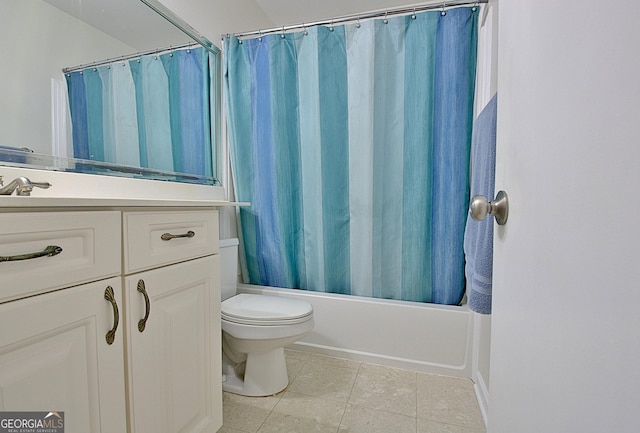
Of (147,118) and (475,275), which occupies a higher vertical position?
(147,118)

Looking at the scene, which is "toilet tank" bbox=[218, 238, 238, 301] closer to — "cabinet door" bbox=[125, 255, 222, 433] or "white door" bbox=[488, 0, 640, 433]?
"cabinet door" bbox=[125, 255, 222, 433]

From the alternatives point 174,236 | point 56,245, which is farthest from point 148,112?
point 56,245

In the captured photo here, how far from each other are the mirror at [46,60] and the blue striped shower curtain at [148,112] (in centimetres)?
5

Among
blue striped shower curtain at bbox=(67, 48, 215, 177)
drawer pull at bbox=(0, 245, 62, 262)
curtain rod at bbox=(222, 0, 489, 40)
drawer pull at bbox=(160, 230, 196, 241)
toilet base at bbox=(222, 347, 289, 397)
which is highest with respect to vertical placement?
curtain rod at bbox=(222, 0, 489, 40)

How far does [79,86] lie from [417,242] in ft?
5.26

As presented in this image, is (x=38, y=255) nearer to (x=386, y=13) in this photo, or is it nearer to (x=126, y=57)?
(x=126, y=57)

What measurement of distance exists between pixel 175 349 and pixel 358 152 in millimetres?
1267

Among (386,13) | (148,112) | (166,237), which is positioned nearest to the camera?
(166,237)

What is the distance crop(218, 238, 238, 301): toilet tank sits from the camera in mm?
1679

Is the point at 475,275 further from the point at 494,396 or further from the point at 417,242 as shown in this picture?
the point at 417,242

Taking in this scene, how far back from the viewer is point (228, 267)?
173cm

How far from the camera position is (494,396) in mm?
588

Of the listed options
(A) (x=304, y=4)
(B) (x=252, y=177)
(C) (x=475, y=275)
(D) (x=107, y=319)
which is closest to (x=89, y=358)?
(D) (x=107, y=319)

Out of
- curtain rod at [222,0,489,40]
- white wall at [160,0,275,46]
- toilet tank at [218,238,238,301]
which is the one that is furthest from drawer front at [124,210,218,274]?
curtain rod at [222,0,489,40]
